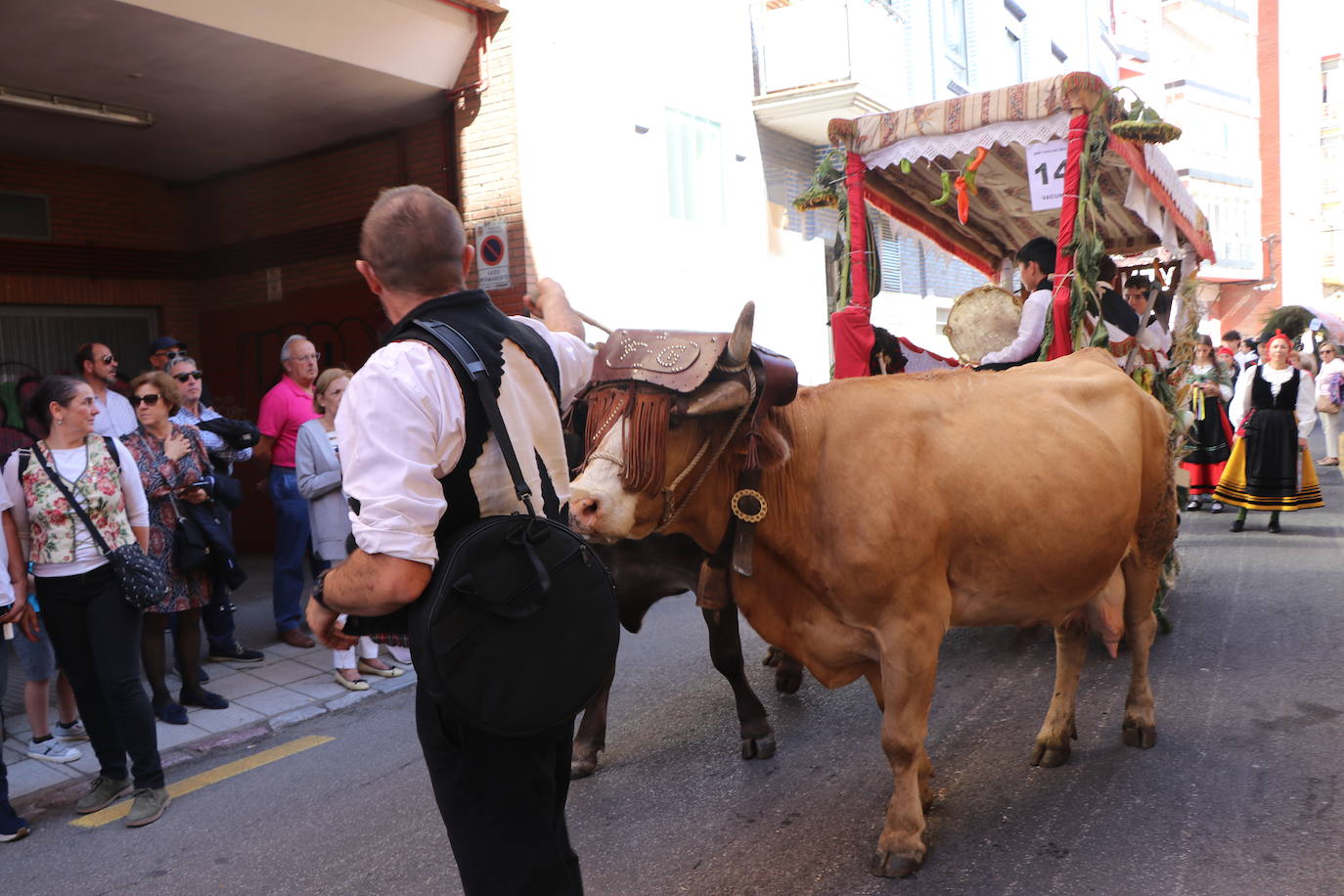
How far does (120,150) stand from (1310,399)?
11733mm

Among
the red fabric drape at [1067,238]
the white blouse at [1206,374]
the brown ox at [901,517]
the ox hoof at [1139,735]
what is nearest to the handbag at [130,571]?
the brown ox at [901,517]

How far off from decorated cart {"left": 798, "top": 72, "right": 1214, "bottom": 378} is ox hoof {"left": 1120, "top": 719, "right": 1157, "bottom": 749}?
6.46 ft

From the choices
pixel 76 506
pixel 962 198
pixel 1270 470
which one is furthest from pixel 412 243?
pixel 1270 470

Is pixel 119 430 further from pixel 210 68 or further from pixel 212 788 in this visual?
pixel 210 68

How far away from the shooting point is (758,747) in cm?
449

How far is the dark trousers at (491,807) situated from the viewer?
7.22ft

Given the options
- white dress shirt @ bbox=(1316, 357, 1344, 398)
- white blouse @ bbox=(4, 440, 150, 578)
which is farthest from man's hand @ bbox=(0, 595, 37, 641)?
white dress shirt @ bbox=(1316, 357, 1344, 398)

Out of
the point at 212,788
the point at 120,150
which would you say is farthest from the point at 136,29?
the point at 212,788

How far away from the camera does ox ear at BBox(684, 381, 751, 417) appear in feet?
9.87

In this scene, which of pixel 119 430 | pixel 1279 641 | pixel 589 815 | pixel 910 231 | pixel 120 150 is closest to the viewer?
pixel 589 815

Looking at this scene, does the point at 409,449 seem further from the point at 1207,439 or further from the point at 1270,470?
the point at 1207,439

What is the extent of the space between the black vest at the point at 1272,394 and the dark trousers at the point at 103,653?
10117 millimetres

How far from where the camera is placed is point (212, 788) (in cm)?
472

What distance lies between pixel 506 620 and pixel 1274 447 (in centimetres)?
991
